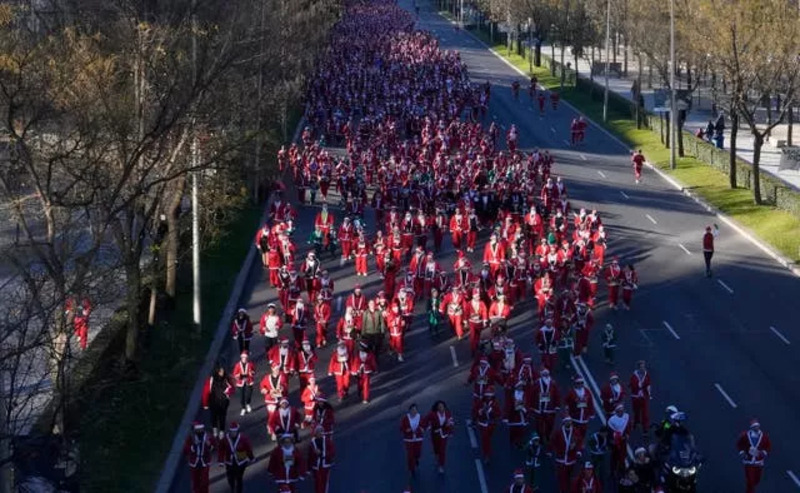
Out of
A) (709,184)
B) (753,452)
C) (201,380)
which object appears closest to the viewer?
(753,452)

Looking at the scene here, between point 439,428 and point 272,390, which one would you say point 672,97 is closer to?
point 272,390

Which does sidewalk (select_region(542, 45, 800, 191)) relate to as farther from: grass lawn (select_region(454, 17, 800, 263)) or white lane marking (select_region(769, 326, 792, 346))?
white lane marking (select_region(769, 326, 792, 346))

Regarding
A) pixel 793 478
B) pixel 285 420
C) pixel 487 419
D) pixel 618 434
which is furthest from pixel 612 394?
pixel 285 420

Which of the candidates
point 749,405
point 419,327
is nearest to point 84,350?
point 419,327

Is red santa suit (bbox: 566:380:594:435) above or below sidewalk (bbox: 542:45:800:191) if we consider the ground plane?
above

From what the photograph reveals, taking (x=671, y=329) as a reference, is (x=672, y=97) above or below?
above

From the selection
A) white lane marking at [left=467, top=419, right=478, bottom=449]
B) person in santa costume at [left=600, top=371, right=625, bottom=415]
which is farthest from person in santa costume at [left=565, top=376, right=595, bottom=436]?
white lane marking at [left=467, top=419, right=478, bottom=449]

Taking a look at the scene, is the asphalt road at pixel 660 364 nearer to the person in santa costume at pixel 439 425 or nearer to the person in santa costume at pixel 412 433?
the person in santa costume at pixel 412 433

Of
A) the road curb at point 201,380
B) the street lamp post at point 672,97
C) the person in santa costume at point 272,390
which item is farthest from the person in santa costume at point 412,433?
the street lamp post at point 672,97
